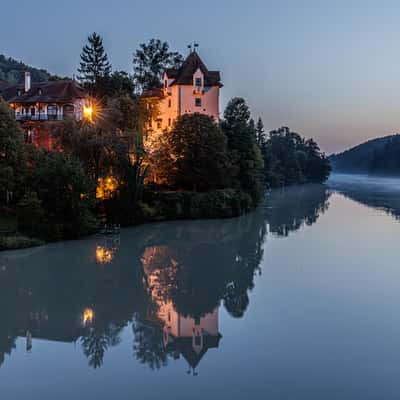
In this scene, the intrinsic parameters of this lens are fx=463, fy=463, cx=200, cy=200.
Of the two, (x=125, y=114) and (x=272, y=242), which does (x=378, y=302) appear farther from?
(x=125, y=114)

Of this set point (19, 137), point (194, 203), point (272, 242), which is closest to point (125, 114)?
point (194, 203)

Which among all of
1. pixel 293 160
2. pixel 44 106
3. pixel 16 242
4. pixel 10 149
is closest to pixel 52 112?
pixel 44 106

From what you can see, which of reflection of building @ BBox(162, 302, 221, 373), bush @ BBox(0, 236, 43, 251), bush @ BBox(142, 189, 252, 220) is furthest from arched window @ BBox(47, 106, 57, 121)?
reflection of building @ BBox(162, 302, 221, 373)

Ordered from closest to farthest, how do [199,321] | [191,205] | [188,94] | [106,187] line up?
[199,321], [106,187], [191,205], [188,94]

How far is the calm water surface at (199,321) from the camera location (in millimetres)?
10273

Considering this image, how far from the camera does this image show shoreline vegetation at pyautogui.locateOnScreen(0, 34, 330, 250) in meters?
27.0

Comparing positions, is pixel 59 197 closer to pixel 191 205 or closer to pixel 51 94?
pixel 191 205

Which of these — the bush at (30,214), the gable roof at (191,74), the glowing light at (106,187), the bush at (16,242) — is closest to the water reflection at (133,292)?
the bush at (16,242)

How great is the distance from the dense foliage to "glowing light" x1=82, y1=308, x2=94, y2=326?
245ft

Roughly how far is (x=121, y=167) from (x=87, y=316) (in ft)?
63.4

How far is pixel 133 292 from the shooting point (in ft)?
57.7

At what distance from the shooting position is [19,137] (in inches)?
1136

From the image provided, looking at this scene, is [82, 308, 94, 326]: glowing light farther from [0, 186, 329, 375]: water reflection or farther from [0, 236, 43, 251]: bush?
[0, 236, 43, 251]: bush

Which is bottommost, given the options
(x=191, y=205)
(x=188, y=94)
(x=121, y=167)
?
(x=191, y=205)
